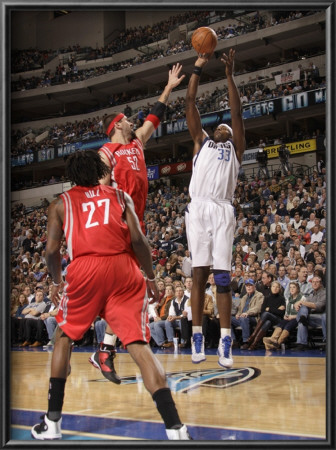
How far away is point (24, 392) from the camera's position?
4156 mm

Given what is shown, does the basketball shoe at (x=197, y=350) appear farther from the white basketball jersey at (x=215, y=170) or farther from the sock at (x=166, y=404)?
the sock at (x=166, y=404)

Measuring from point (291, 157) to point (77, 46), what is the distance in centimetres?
910

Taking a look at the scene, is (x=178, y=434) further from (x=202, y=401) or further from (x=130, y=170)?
(x=130, y=170)

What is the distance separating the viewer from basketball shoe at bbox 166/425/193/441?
3213mm

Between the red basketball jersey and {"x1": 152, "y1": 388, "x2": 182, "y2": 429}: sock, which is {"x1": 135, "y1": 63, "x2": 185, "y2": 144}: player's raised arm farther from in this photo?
{"x1": 152, "y1": 388, "x2": 182, "y2": 429}: sock

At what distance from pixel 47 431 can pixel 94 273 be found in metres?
1.02

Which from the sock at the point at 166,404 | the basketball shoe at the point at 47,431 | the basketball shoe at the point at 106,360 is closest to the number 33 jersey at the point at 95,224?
the sock at the point at 166,404

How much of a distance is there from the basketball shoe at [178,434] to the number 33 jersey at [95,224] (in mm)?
1102

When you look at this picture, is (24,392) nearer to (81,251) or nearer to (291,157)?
(81,251)

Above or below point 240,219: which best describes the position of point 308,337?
below

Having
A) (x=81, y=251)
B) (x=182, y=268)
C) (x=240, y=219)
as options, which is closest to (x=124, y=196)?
(x=81, y=251)

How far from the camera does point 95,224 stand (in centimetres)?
347

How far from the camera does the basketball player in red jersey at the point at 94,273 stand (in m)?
3.39

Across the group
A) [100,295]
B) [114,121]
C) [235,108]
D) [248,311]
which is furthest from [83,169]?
[248,311]
